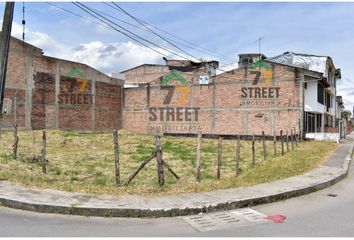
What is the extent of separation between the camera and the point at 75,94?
28234mm

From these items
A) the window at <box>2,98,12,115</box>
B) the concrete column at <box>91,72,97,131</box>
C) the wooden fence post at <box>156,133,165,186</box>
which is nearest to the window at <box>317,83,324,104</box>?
the concrete column at <box>91,72,97,131</box>

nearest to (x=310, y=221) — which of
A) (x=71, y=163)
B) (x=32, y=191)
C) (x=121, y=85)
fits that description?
(x=32, y=191)

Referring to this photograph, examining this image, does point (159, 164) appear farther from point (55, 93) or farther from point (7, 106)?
point (55, 93)

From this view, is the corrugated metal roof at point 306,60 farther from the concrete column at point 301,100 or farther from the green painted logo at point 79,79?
the green painted logo at point 79,79

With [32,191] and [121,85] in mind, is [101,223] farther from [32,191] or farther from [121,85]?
[121,85]

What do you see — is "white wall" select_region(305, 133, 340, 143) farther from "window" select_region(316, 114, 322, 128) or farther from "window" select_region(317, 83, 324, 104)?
"window" select_region(316, 114, 322, 128)

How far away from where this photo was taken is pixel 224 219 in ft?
20.3

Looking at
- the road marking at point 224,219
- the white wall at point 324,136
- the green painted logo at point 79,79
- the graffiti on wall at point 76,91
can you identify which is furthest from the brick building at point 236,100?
the road marking at point 224,219

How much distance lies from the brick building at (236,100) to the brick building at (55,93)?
10.4ft

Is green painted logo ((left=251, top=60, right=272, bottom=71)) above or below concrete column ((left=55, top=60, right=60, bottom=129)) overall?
above

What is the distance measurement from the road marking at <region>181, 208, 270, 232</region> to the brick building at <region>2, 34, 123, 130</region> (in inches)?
755

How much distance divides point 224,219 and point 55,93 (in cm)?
2307

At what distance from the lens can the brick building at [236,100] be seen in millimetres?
25766

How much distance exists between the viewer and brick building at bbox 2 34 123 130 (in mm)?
23672
